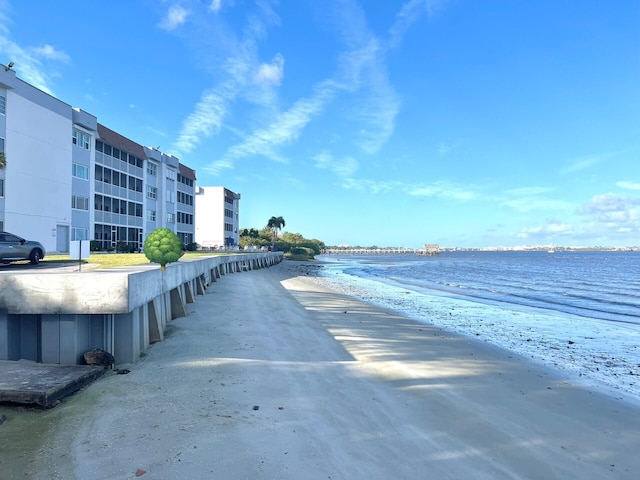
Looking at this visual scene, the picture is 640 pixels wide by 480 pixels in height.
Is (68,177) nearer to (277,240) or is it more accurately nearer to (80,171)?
(80,171)

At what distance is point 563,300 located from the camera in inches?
1067

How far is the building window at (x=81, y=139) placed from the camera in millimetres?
39125

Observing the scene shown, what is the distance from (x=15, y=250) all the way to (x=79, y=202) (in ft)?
76.0

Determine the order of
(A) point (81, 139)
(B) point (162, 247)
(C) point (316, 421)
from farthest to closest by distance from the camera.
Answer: (A) point (81, 139) < (B) point (162, 247) < (C) point (316, 421)

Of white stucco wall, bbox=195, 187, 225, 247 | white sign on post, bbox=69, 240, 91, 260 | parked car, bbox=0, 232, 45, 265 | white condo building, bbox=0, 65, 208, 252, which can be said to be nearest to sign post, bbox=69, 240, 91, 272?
white sign on post, bbox=69, 240, 91, 260

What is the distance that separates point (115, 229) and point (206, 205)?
3754 centimetres

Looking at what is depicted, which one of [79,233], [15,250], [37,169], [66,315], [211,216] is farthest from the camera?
[211,216]

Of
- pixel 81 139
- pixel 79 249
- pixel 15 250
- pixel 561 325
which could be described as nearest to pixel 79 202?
pixel 81 139

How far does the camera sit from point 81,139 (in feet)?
132

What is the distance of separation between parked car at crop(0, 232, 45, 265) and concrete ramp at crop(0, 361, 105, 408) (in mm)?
15292

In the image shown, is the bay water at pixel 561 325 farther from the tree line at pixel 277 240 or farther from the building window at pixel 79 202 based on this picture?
the tree line at pixel 277 240

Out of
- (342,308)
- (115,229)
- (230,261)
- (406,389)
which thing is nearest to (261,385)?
(406,389)

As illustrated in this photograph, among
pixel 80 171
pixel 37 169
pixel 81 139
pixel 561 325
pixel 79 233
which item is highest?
pixel 81 139

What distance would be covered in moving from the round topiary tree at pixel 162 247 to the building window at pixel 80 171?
32.2 meters
